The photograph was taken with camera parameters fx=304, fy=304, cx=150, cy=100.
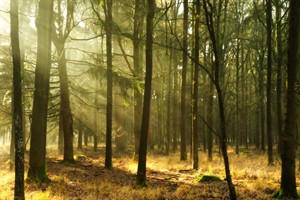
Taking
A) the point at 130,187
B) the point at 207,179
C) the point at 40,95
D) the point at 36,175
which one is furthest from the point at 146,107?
the point at 36,175

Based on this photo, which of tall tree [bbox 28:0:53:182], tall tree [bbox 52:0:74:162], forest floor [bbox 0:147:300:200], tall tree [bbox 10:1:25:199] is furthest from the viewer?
tall tree [bbox 52:0:74:162]

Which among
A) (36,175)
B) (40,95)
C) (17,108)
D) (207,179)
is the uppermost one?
(40,95)

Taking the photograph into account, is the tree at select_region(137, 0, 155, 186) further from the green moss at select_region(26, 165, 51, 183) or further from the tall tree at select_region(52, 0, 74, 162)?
the tall tree at select_region(52, 0, 74, 162)

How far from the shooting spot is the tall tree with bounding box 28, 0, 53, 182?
948 centimetres

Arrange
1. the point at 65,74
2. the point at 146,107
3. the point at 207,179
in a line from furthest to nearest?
1. the point at 65,74
2. the point at 207,179
3. the point at 146,107

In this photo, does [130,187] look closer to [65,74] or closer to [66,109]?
[66,109]

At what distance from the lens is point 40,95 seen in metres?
9.50

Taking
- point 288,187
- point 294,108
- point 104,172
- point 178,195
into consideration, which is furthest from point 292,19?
point 104,172

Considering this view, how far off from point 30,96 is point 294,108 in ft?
36.5

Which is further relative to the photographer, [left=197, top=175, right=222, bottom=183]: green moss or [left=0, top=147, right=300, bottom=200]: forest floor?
[left=197, top=175, right=222, bottom=183]: green moss

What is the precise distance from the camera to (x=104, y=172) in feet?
42.2

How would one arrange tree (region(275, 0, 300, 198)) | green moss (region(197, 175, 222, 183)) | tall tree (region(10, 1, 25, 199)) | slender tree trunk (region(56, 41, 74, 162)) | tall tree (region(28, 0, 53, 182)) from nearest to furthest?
tall tree (region(10, 1, 25, 199)) → tree (region(275, 0, 300, 198)) → tall tree (region(28, 0, 53, 182)) → green moss (region(197, 175, 222, 183)) → slender tree trunk (region(56, 41, 74, 162))

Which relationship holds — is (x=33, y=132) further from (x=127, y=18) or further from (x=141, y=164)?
(x=127, y=18)

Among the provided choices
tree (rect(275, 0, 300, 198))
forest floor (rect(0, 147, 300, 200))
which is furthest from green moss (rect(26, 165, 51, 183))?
tree (rect(275, 0, 300, 198))
